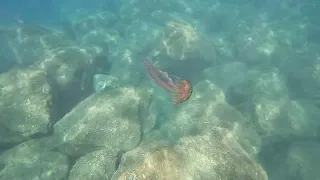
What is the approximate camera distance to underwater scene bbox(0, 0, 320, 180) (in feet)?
16.6

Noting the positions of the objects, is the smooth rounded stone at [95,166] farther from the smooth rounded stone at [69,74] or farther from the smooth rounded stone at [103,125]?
the smooth rounded stone at [69,74]

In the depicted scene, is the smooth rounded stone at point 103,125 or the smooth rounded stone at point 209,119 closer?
the smooth rounded stone at point 103,125

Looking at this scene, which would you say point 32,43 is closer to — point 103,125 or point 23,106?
point 23,106

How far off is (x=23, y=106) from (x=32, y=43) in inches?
230

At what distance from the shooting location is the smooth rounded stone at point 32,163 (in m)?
6.29

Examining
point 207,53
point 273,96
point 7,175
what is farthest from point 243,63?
point 7,175

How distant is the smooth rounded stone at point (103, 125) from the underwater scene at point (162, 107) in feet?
0.09

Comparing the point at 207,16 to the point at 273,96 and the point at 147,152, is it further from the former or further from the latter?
the point at 147,152

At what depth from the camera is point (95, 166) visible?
615cm

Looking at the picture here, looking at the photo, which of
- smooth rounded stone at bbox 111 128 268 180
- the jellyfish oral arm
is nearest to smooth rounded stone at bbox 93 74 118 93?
the jellyfish oral arm

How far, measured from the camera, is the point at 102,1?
2623 cm

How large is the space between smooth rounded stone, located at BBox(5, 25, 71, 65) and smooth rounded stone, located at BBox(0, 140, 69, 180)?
549cm

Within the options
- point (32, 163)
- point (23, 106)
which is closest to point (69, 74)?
point (23, 106)

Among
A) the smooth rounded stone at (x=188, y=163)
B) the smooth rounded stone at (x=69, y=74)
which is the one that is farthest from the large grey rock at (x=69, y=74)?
the smooth rounded stone at (x=188, y=163)
